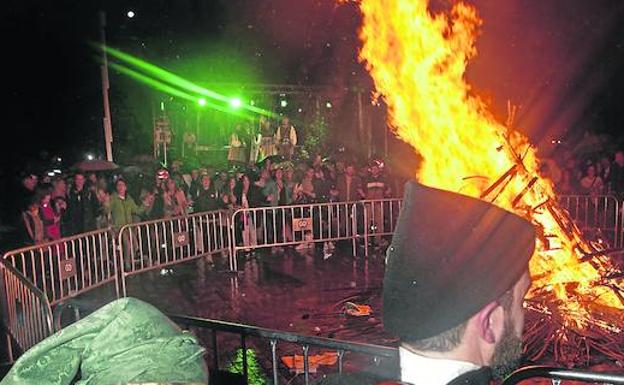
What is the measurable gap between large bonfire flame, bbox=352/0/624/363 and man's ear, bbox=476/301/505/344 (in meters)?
3.98

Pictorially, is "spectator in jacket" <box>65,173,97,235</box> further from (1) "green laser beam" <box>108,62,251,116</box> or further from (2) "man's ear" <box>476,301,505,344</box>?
(2) "man's ear" <box>476,301,505,344</box>

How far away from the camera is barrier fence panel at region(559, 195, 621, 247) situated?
12852 millimetres

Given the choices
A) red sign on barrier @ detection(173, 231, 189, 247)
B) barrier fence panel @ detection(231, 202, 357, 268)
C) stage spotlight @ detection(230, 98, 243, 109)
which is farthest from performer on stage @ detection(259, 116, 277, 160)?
red sign on barrier @ detection(173, 231, 189, 247)

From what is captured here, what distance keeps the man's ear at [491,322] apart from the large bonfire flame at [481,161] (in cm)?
398

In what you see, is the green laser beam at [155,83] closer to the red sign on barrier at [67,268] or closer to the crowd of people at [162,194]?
the crowd of people at [162,194]

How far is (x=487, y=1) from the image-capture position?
832 inches

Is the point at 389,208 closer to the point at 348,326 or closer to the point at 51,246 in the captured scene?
the point at 348,326

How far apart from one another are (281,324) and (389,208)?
6.16m

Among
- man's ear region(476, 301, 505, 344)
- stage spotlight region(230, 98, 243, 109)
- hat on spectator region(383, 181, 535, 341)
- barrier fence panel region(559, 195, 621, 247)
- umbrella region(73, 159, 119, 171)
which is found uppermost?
stage spotlight region(230, 98, 243, 109)

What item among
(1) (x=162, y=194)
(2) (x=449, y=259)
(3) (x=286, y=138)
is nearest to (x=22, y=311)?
(1) (x=162, y=194)

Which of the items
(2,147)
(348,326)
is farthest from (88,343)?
(2,147)

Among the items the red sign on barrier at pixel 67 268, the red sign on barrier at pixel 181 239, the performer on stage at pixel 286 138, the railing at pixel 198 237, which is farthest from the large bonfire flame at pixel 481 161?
the performer on stage at pixel 286 138

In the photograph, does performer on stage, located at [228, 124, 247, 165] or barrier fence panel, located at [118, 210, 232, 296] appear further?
performer on stage, located at [228, 124, 247, 165]

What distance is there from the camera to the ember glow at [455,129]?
769 cm
